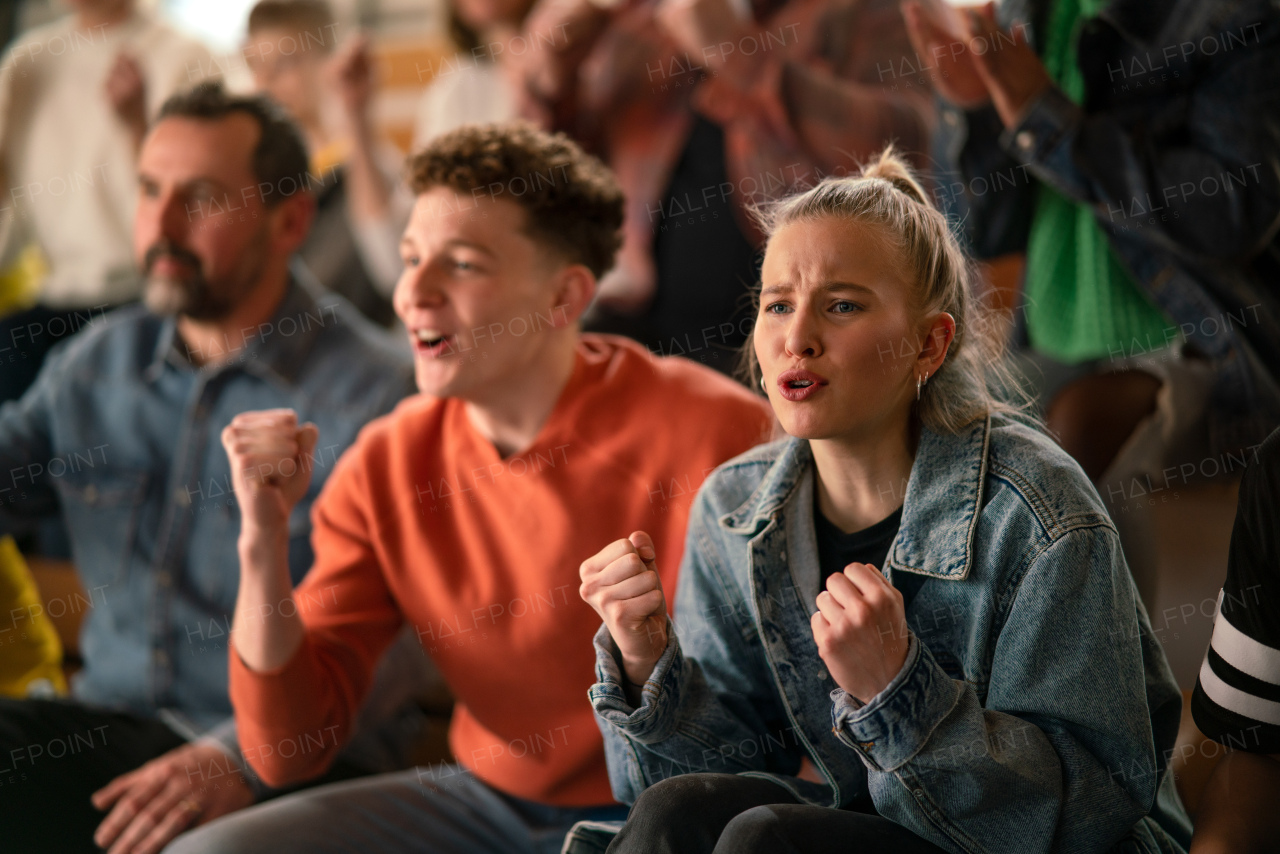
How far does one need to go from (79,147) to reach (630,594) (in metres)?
1.80

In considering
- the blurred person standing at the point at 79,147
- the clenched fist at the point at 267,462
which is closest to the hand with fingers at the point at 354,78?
the blurred person standing at the point at 79,147

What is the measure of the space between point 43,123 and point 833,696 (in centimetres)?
200

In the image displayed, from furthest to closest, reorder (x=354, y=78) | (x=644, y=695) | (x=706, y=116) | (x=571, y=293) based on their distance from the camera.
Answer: (x=354, y=78)
(x=706, y=116)
(x=571, y=293)
(x=644, y=695)

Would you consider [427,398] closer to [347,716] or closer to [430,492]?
[430,492]

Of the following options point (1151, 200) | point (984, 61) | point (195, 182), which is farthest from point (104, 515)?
point (1151, 200)

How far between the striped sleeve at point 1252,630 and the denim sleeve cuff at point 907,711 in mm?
200

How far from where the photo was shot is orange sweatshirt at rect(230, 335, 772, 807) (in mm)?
975

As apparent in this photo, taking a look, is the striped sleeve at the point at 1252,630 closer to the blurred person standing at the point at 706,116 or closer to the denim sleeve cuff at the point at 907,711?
the denim sleeve cuff at the point at 907,711

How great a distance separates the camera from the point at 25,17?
2.49 m

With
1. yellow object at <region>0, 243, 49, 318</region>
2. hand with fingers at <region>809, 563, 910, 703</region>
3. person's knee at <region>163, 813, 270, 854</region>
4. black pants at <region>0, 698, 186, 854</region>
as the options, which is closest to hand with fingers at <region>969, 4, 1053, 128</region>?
hand with fingers at <region>809, 563, 910, 703</region>

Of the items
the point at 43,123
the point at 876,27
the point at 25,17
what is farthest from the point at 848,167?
the point at 25,17

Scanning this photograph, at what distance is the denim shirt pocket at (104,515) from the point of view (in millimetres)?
1337

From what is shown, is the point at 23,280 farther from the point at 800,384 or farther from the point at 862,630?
the point at 862,630

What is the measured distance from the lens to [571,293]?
1034 millimetres
